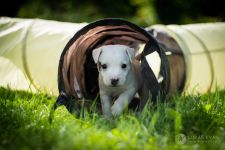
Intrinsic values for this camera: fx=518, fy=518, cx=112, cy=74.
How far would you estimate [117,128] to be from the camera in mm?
3641

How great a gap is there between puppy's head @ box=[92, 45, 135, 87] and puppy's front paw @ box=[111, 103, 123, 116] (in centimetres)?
21

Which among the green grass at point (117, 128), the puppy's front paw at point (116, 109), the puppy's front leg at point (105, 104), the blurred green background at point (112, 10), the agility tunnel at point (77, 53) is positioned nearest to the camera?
the green grass at point (117, 128)

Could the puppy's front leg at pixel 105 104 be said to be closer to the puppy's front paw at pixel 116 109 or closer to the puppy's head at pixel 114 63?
the puppy's front paw at pixel 116 109

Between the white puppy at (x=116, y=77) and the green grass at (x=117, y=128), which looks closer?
the green grass at (x=117, y=128)

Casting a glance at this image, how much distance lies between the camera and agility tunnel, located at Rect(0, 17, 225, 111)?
516 cm

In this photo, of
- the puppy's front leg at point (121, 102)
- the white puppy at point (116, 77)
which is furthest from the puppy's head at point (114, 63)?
the puppy's front leg at point (121, 102)

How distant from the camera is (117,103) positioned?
15.1 feet

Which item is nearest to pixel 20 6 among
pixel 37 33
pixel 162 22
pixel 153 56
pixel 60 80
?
pixel 162 22

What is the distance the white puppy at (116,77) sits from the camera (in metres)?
4.46

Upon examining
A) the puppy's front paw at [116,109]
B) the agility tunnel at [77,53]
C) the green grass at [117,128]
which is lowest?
the puppy's front paw at [116,109]

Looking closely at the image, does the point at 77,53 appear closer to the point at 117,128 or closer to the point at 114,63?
the point at 114,63

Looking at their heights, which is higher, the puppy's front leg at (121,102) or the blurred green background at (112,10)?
the blurred green background at (112,10)

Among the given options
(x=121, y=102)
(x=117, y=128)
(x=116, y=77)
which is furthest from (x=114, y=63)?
(x=117, y=128)

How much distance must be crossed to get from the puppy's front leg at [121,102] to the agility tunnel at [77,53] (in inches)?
10.9
